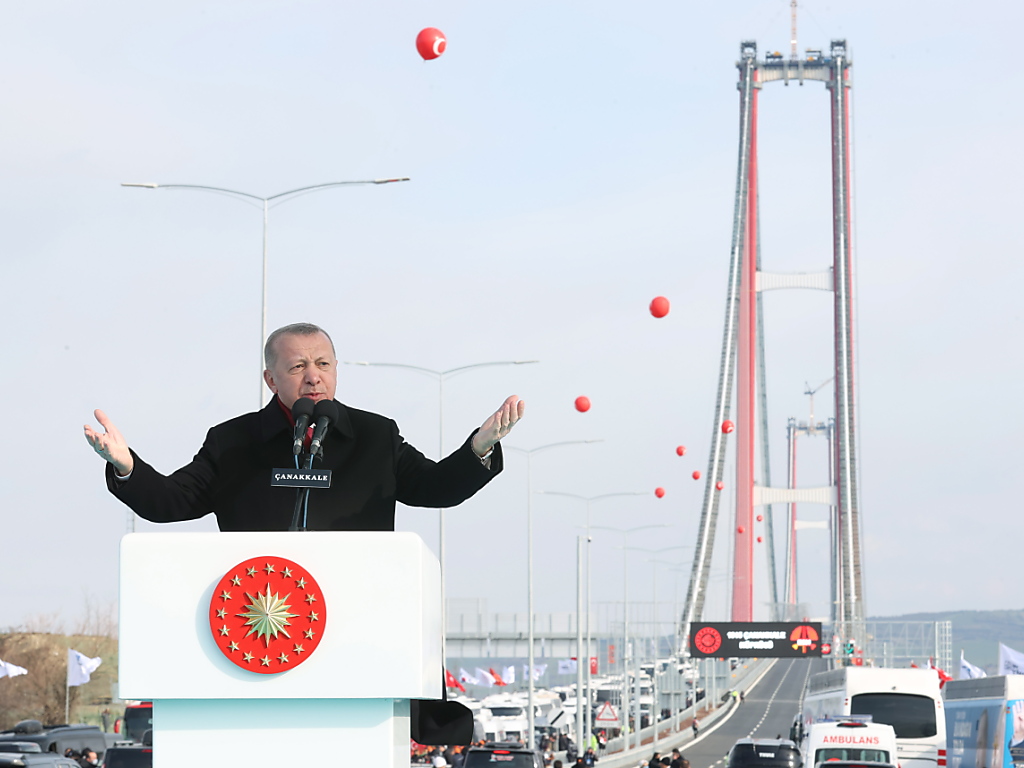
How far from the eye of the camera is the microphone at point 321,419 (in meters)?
3.68

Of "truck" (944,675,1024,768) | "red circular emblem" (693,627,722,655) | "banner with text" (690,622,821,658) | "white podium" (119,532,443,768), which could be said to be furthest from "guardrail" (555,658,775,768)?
"white podium" (119,532,443,768)

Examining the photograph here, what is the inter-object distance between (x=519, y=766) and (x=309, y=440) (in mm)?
18873

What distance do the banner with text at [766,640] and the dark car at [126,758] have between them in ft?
146

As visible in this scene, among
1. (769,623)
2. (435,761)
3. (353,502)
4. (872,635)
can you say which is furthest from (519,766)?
(872,635)

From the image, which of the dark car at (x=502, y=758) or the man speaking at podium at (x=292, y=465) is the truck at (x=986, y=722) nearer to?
the dark car at (x=502, y=758)

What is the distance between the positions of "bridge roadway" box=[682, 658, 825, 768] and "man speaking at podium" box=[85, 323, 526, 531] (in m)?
43.2

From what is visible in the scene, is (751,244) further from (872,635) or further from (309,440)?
(309,440)

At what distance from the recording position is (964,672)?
38.2 m

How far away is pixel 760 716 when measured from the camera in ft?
253

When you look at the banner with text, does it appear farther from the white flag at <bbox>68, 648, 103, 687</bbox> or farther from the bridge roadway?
the white flag at <bbox>68, 648, 103, 687</bbox>

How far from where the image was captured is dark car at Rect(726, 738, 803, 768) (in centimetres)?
2933

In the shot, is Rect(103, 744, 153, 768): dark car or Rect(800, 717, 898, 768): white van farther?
Rect(800, 717, 898, 768): white van

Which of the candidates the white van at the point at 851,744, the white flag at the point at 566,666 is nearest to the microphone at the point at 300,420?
the white van at the point at 851,744

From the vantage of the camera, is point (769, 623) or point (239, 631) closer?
point (239, 631)
